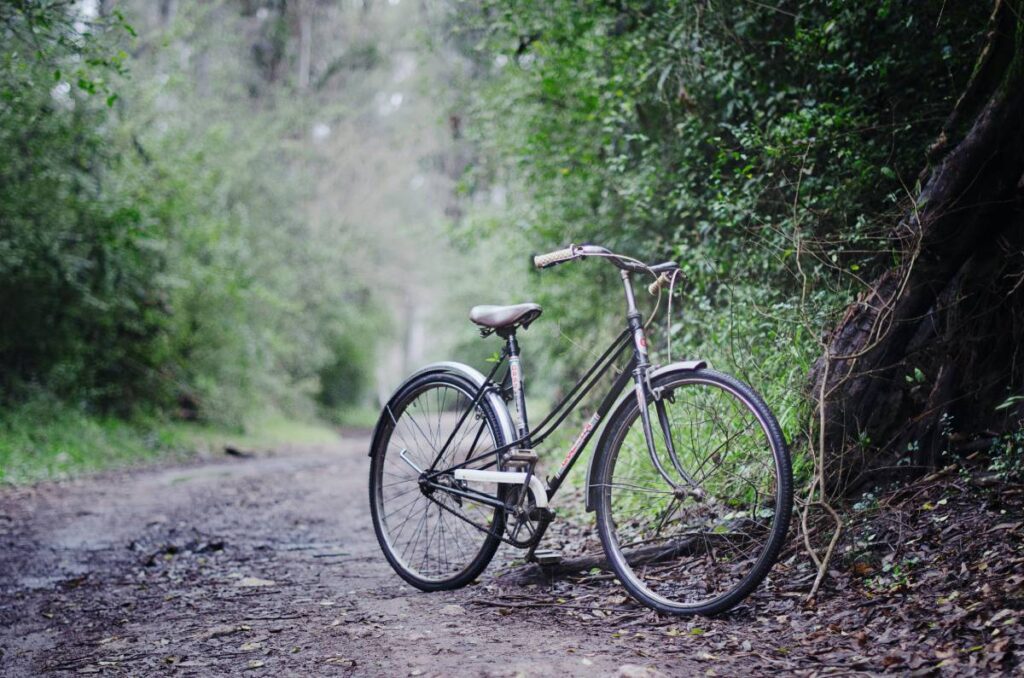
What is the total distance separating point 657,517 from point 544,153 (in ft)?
13.8

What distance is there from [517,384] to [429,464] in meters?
A: 0.71

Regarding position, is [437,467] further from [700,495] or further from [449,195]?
[449,195]

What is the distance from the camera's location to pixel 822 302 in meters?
4.13

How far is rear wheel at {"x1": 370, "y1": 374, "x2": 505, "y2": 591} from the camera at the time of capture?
153 inches

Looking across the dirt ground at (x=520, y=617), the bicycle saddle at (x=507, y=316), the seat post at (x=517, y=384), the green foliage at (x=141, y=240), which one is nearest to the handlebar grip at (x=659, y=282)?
the bicycle saddle at (x=507, y=316)

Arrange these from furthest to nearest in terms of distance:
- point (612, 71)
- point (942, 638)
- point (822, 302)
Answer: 1. point (612, 71)
2. point (822, 302)
3. point (942, 638)

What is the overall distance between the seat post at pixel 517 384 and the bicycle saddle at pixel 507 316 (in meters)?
0.06

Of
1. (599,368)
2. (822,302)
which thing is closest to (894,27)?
(822,302)

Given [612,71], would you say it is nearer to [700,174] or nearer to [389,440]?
[700,174]

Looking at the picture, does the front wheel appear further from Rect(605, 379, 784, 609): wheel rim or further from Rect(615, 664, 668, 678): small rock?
Rect(615, 664, 668, 678): small rock

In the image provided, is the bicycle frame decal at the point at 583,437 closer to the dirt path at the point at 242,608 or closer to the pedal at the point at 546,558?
the pedal at the point at 546,558

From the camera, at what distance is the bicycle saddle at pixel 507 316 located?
3.73m

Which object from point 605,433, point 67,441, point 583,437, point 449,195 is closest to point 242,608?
point 583,437

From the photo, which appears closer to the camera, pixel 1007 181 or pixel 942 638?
pixel 942 638
